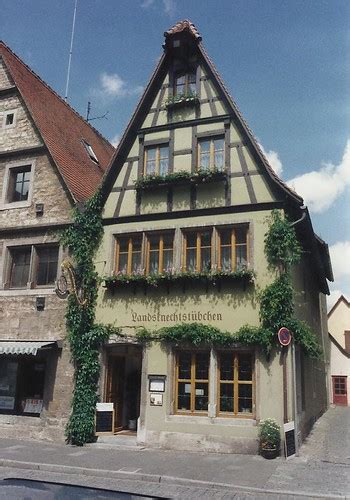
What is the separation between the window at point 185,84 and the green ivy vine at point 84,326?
4003mm

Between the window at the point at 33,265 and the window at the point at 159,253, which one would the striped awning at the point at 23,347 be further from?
the window at the point at 159,253

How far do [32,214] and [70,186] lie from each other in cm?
156

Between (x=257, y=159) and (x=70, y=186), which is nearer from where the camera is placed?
(x=257, y=159)

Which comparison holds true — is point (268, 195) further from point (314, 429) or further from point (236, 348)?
point (314, 429)

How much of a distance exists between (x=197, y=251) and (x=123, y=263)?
7.93 feet

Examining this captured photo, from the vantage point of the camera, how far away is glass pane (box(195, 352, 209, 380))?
12633mm

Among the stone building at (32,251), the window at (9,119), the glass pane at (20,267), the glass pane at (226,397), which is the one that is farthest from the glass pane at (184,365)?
the window at (9,119)

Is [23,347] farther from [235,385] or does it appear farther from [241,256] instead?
[241,256]

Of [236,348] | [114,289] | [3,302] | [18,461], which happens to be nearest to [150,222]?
[114,289]

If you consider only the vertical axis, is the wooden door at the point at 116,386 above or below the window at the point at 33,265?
below

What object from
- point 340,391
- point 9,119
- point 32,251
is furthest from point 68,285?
point 340,391

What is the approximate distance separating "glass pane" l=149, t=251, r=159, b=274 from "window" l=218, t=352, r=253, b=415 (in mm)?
3071

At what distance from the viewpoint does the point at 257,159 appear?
1322 cm

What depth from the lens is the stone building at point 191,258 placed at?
1212cm
